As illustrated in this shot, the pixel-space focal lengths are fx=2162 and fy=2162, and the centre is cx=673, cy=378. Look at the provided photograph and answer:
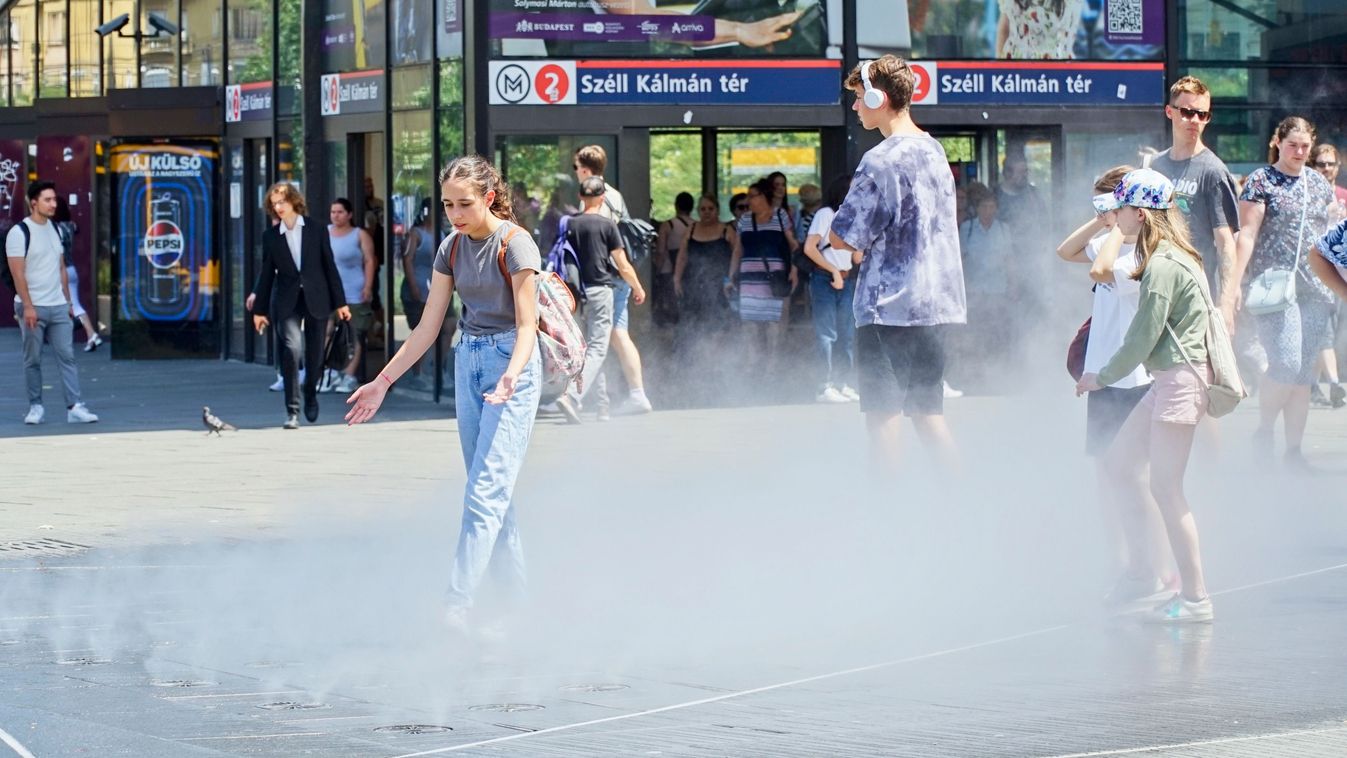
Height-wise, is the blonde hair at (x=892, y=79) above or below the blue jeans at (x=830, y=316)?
above

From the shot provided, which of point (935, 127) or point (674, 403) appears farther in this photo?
point (935, 127)

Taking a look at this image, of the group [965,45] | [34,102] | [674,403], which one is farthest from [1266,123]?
[34,102]

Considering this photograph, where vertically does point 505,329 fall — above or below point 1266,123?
below

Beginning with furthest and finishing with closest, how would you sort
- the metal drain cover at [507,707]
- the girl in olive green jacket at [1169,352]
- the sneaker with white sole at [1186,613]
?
1. the sneaker with white sole at [1186,613]
2. the girl in olive green jacket at [1169,352]
3. the metal drain cover at [507,707]

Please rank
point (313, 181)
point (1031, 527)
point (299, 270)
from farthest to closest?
point (313, 181), point (299, 270), point (1031, 527)

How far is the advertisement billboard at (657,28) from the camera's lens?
15555mm

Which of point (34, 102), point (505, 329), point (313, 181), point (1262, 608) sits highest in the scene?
point (34, 102)

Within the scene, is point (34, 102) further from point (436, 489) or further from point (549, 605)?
point (549, 605)

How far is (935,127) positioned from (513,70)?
11.9 ft

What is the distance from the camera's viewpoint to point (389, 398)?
17703 mm

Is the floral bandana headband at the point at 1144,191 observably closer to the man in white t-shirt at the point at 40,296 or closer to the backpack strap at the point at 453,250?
the backpack strap at the point at 453,250

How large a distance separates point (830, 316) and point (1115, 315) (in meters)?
8.40

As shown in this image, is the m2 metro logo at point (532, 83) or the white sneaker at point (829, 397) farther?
the white sneaker at point (829, 397)

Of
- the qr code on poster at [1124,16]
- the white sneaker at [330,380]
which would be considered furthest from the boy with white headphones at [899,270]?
the white sneaker at [330,380]
